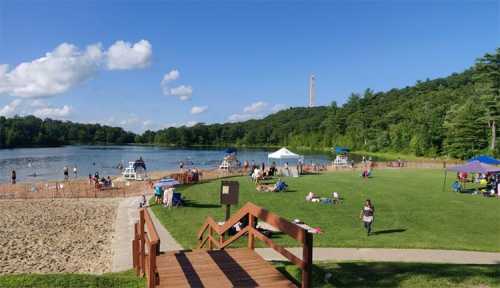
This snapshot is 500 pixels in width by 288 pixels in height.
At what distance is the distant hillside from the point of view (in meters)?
65.8

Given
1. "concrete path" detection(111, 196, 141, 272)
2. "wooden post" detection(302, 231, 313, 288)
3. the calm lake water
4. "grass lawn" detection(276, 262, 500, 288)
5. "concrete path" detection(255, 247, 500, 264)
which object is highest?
"wooden post" detection(302, 231, 313, 288)

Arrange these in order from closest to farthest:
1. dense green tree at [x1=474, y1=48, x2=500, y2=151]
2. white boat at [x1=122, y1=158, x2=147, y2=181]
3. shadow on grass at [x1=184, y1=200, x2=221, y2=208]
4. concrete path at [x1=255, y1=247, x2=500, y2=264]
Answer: concrete path at [x1=255, y1=247, x2=500, y2=264], shadow on grass at [x1=184, y1=200, x2=221, y2=208], white boat at [x1=122, y1=158, x2=147, y2=181], dense green tree at [x1=474, y1=48, x2=500, y2=151]

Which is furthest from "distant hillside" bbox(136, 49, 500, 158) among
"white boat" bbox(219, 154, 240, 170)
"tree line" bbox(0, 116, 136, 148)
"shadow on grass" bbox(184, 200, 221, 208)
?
"shadow on grass" bbox(184, 200, 221, 208)

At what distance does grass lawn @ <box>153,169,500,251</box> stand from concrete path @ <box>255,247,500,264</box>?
544 mm

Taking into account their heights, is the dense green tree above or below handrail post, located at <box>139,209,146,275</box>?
above

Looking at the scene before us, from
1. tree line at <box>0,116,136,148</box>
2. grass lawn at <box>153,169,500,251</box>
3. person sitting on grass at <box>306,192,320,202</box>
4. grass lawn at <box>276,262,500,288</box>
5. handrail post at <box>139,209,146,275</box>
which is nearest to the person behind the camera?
handrail post at <box>139,209,146,275</box>

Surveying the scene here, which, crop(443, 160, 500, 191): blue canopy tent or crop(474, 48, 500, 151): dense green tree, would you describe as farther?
crop(474, 48, 500, 151): dense green tree

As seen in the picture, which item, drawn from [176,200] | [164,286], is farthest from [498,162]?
Result: [164,286]

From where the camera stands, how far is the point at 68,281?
→ 27.0 ft

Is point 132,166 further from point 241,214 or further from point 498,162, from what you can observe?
point 241,214

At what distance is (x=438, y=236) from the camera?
1376cm

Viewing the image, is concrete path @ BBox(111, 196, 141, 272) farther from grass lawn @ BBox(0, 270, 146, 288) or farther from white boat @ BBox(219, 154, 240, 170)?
white boat @ BBox(219, 154, 240, 170)

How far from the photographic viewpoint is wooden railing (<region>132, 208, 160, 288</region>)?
5.73 meters

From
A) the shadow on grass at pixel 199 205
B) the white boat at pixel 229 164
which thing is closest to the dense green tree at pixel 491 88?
the white boat at pixel 229 164
